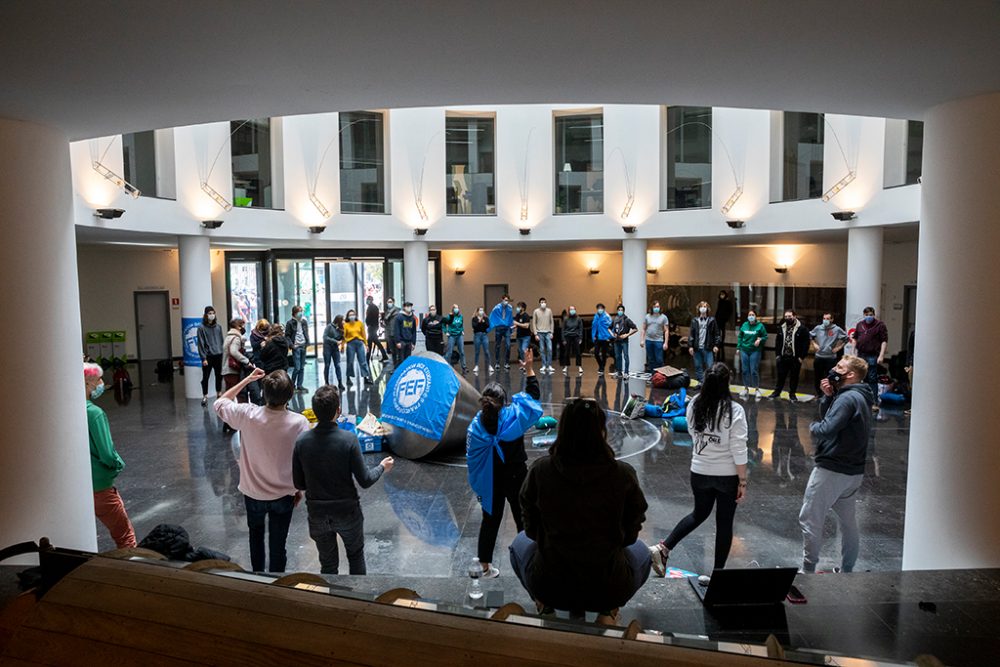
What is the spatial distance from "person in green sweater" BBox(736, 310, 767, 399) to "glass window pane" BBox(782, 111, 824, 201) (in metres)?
3.42

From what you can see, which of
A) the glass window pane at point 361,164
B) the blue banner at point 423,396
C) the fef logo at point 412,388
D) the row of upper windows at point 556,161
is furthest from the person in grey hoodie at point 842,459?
the glass window pane at point 361,164

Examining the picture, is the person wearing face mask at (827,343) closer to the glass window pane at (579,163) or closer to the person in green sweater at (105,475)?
the glass window pane at (579,163)

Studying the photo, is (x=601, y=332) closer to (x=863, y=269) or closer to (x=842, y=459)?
(x=863, y=269)

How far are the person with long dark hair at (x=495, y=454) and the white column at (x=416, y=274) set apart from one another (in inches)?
511

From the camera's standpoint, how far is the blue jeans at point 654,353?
1489cm

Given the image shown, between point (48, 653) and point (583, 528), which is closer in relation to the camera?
point (48, 653)

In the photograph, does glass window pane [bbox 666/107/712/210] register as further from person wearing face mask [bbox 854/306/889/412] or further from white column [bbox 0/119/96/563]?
white column [bbox 0/119/96/563]

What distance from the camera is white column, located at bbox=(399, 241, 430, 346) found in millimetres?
17906

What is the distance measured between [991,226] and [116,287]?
1927cm

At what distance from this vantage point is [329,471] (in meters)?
4.33

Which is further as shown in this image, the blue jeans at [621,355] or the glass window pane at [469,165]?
the glass window pane at [469,165]

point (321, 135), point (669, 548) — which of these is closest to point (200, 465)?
point (669, 548)

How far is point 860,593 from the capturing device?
4.34 m

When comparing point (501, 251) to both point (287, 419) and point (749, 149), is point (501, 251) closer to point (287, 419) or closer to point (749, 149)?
point (749, 149)
